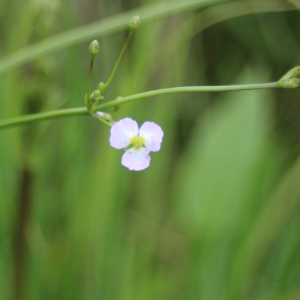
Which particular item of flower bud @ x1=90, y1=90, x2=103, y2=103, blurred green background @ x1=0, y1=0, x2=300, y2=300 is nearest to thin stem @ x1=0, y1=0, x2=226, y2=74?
blurred green background @ x1=0, y1=0, x2=300, y2=300

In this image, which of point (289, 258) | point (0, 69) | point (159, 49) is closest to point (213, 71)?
point (159, 49)

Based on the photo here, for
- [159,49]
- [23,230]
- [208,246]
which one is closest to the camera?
[23,230]

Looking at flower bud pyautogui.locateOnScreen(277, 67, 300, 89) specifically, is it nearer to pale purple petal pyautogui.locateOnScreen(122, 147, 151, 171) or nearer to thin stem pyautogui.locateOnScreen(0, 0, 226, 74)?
pale purple petal pyautogui.locateOnScreen(122, 147, 151, 171)

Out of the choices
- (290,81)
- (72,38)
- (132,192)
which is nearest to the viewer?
(290,81)

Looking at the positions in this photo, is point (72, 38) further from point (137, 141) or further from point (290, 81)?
point (290, 81)

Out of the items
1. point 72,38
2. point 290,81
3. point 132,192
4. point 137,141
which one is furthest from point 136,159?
point 132,192

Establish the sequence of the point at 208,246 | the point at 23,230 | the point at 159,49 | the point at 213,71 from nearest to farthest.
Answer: the point at 23,230 → the point at 208,246 → the point at 159,49 → the point at 213,71

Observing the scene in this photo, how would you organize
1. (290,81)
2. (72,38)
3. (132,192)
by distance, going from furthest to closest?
(132,192), (72,38), (290,81)

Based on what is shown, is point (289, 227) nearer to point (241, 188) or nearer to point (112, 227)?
point (241, 188)
